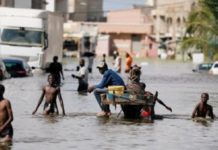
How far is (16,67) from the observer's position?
47.4 metres

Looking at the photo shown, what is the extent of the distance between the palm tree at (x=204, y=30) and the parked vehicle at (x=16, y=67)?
30.3m

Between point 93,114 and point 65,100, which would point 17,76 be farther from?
point 93,114

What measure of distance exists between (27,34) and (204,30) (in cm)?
3139

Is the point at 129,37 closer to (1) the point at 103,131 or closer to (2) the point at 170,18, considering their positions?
(2) the point at 170,18

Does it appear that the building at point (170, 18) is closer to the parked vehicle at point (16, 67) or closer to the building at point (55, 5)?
the building at point (55, 5)

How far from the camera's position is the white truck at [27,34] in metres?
48.8

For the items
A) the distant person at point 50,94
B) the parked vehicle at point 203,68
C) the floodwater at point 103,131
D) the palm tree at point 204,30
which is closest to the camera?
the floodwater at point 103,131

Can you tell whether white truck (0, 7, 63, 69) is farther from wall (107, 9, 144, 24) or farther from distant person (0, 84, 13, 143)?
wall (107, 9, 144, 24)

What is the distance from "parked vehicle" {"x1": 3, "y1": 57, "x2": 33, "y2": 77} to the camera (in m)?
46.8

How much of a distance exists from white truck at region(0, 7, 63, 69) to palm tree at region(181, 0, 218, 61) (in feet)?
90.3

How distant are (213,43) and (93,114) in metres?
54.0

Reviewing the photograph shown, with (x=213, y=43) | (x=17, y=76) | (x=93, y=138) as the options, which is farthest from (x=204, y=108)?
(x=213, y=43)

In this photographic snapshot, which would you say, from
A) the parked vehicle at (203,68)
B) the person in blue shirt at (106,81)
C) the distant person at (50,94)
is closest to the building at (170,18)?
the parked vehicle at (203,68)

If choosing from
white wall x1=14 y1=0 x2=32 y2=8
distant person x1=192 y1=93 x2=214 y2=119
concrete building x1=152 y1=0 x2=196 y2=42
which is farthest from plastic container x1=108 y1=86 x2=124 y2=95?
concrete building x1=152 y1=0 x2=196 y2=42
